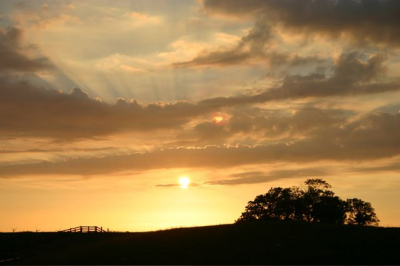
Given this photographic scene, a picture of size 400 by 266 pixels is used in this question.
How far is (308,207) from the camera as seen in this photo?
98438 mm

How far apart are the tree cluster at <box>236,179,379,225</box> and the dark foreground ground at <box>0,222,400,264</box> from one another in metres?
40.4

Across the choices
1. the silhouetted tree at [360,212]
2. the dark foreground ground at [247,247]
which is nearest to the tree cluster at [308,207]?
the silhouetted tree at [360,212]

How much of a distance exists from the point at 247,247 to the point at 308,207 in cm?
5164

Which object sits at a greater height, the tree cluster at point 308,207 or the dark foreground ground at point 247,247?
the tree cluster at point 308,207

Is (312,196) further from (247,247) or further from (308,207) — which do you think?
(247,247)

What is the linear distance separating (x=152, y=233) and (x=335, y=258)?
2249cm

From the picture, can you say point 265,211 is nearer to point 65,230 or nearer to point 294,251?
point 65,230

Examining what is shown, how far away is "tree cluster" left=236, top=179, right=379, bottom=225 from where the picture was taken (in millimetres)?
96562

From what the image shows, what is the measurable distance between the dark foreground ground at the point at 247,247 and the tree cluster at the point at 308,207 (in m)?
40.4

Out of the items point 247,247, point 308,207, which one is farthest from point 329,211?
point 247,247

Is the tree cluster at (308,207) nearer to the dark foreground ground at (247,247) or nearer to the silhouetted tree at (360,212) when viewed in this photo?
the silhouetted tree at (360,212)

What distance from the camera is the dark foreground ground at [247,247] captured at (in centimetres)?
4622

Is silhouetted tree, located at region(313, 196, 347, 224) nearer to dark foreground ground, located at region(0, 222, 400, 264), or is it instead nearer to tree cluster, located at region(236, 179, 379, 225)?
tree cluster, located at region(236, 179, 379, 225)

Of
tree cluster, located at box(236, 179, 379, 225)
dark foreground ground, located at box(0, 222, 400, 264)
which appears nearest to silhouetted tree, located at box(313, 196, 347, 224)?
tree cluster, located at box(236, 179, 379, 225)
